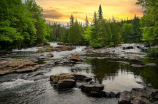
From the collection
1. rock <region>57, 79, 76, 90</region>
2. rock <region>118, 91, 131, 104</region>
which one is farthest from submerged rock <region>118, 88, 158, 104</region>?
rock <region>57, 79, 76, 90</region>

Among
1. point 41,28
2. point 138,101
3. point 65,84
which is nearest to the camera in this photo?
point 138,101

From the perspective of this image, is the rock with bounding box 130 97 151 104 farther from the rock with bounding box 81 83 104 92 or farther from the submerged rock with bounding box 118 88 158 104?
the rock with bounding box 81 83 104 92

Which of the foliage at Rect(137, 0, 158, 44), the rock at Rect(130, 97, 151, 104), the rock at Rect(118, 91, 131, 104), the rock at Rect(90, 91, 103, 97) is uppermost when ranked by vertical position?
the foliage at Rect(137, 0, 158, 44)

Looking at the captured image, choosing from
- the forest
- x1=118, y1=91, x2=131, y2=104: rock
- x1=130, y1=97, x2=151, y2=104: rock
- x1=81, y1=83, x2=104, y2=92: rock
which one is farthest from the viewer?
the forest

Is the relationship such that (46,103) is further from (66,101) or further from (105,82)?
(105,82)

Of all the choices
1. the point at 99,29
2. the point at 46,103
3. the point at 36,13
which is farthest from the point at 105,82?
the point at 36,13

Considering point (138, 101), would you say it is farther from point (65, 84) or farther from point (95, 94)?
point (65, 84)

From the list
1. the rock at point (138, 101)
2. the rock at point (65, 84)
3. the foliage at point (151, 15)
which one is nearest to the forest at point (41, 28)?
the foliage at point (151, 15)

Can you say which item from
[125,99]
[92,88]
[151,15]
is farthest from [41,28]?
[125,99]

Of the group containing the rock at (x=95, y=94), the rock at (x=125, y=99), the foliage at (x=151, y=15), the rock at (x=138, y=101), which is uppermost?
the foliage at (x=151, y=15)

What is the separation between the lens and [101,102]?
25.1ft

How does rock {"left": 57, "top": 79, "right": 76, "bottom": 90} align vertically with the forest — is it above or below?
below

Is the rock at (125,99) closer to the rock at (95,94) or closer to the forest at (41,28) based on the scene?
the rock at (95,94)

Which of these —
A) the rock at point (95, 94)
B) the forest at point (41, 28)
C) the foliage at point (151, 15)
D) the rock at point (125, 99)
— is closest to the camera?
the rock at point (125, 99)
